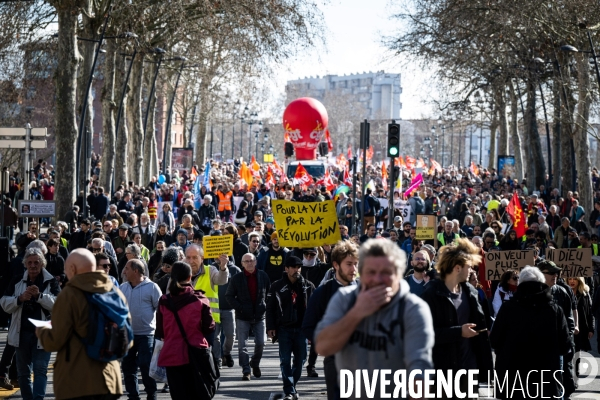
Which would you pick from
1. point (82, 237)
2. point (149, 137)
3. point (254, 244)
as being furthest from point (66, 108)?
point (149, 137)

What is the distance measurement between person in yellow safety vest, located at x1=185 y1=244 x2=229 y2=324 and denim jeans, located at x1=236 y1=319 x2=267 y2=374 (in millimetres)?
292

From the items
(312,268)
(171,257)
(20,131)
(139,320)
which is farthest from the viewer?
(20,131)

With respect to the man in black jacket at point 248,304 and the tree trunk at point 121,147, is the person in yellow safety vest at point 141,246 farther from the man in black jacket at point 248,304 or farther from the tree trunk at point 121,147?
the tree trunk at point 121,147

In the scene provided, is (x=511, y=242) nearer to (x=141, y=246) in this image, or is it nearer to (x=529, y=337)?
(x=141, y=246)

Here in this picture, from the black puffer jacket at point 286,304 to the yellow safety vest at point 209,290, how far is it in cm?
101

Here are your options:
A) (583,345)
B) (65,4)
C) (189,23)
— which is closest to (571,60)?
(189,23)

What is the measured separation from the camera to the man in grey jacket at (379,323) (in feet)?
17.8

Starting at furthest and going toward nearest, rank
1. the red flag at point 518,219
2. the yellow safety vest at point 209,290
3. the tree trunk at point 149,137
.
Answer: the tree trunk at point 149,137 → the red flag at point 518,219 → the yellow safety vest at point 209,290

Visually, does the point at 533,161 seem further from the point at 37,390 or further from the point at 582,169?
the point at 37,390

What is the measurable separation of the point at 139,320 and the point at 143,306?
0.42ft

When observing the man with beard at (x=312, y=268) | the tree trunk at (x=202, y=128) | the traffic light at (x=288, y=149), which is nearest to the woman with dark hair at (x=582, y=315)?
the man with beard at (x=312, y=268)

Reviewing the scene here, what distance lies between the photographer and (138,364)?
35.7ft

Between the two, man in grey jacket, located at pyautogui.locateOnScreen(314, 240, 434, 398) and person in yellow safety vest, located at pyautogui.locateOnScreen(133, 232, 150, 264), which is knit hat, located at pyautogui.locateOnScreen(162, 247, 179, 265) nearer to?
person in yellow safety vest, located at pyautogui.locateOnScreen(133, 232, 150, 264)

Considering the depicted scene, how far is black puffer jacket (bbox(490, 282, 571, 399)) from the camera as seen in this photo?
346 inches
